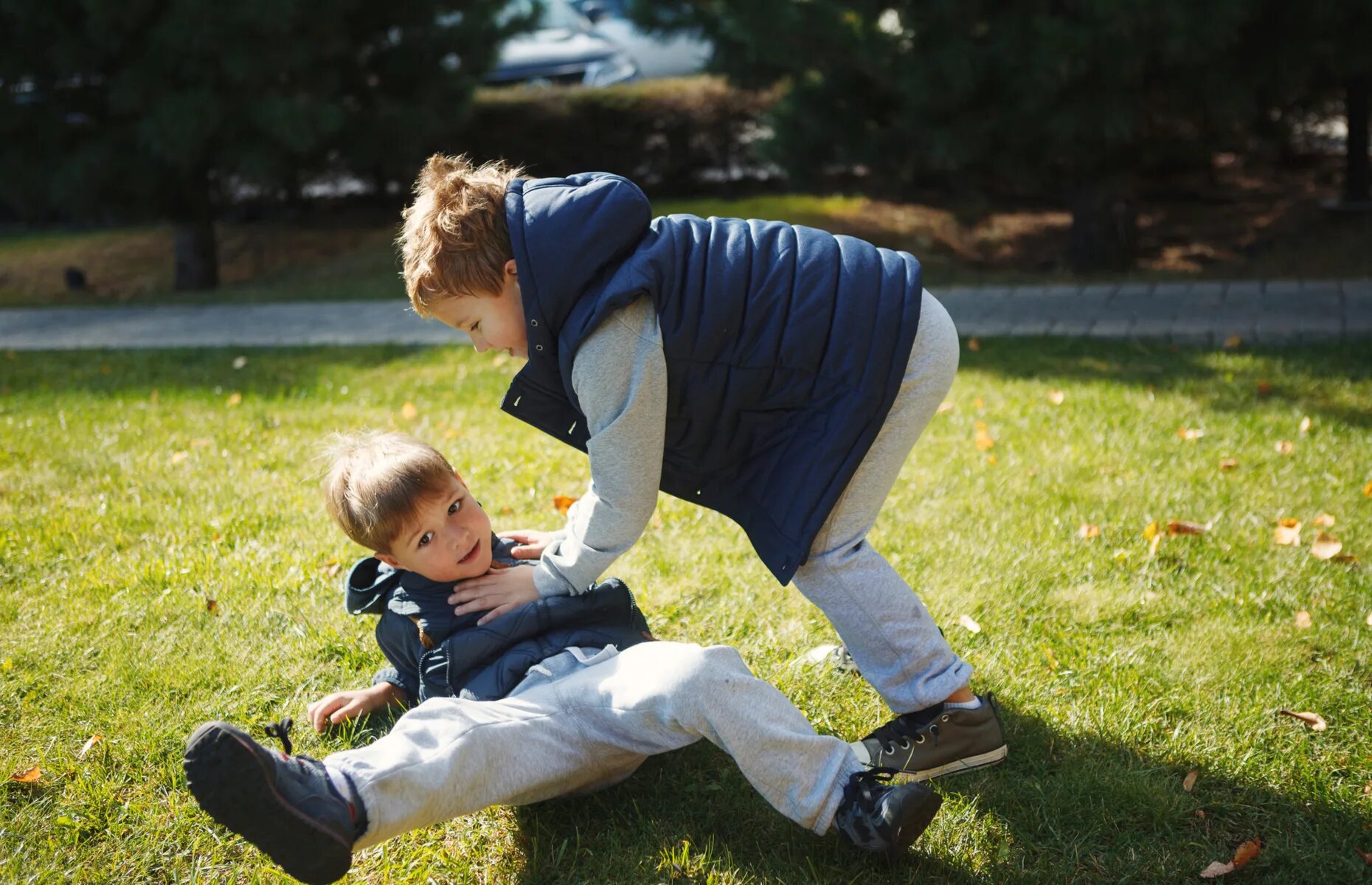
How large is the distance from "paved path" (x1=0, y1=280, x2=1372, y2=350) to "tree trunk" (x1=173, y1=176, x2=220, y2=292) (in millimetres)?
1751

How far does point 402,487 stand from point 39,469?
2839mm

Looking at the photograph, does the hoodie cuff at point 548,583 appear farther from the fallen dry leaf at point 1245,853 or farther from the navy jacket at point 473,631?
the fallen dry leaf at point 1245,853

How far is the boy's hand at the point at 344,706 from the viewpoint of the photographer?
256 cm

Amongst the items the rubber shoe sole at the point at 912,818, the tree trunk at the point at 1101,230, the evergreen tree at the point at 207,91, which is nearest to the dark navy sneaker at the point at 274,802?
the rubber shoe sole at the point at 912,818

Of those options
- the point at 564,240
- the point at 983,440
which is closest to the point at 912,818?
the point at 564,240

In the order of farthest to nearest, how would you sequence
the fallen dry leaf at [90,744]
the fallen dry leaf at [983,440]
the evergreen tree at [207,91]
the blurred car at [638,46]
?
the blurred car at [638,46] → the evergreen tree at [207,91] → the fallen dry leaf at [983,440] → the fallen dry leaf at [90,744]

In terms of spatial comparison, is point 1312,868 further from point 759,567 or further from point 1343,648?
point 759,567

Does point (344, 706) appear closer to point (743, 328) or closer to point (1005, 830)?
point (743, 328)

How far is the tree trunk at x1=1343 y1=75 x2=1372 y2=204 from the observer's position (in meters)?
8.99

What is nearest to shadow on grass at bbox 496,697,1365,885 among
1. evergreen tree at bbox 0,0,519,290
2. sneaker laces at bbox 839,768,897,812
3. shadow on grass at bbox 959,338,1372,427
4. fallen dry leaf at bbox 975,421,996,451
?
sneaker laces at bbox 839,768,897,812

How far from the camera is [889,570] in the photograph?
236 centimetres

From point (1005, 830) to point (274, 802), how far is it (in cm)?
135

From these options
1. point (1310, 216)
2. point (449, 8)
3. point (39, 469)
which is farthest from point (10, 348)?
point (1310, 216)

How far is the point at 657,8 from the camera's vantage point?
9.56 metres
